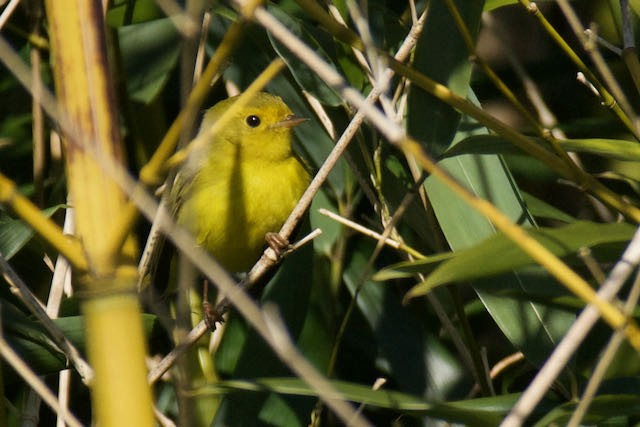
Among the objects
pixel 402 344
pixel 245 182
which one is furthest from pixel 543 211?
pixel 245 182

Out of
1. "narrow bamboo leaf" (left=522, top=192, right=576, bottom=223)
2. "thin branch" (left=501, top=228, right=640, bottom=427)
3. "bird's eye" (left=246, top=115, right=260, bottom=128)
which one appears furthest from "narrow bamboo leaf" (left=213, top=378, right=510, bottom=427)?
"bird's eye" (left=246, top=115, right=260, bottom=128)

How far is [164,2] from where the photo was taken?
114cm

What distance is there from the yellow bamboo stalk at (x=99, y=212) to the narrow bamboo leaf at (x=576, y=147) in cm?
90

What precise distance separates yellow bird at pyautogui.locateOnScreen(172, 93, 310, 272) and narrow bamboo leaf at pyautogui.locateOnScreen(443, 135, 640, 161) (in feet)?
3.60

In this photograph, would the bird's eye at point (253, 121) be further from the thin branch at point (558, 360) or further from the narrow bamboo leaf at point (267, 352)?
the thin branch at point (558, 360)

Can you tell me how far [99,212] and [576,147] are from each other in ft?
3.21

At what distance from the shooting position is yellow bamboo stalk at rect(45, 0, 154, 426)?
0.91 metres

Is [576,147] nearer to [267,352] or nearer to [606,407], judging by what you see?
[606,407]

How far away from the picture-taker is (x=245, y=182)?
120 inches

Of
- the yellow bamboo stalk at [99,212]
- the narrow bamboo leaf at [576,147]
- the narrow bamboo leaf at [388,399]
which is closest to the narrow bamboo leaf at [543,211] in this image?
the narrow bamboo leaf at [576,147]

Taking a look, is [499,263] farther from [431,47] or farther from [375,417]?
[375,417]

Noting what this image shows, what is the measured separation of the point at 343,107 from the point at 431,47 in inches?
23.2

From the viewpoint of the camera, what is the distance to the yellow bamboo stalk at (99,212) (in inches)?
35.9

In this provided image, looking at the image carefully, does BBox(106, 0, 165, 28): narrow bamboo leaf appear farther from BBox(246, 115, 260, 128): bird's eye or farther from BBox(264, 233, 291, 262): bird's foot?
BBox(264, 233, 291, 262): bird's foot
